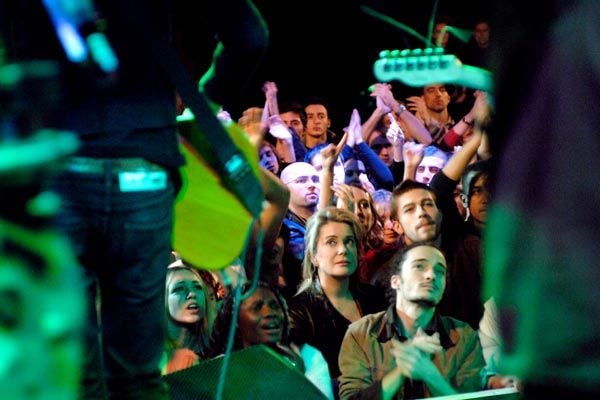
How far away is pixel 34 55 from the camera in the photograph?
5.37ft

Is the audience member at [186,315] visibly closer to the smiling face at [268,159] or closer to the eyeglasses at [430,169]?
the smiling face at [268,159]

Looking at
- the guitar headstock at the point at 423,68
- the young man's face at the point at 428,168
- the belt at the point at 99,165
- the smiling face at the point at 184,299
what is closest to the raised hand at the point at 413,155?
the young man's face at the point at 428,168

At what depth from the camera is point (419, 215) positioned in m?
3.65

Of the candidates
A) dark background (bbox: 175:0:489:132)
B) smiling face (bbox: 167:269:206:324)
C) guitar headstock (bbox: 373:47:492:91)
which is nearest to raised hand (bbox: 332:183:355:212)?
dark background (bbox: 175:0:489:132)

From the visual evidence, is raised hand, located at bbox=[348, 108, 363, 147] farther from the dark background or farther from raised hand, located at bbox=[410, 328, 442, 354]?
raised hand, located at bbox=[410, 328, 442, 354]

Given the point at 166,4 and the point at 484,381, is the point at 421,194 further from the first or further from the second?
the point at 166,4

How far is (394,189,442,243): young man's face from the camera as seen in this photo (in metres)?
3.65

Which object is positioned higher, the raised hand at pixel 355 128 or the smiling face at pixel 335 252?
the raised hand at pixel 355 128

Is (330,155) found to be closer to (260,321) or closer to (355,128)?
(355,128)

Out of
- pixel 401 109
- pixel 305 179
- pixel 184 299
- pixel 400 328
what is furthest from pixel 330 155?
pixel 184 299

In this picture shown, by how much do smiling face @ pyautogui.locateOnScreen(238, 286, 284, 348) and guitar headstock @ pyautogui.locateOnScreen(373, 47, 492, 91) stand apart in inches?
50.8

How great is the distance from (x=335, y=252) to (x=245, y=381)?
117 centimetres

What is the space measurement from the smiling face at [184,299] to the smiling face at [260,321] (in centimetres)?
14

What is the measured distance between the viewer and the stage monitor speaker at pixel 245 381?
7.37 ft
